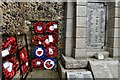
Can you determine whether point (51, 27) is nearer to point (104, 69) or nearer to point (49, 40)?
point (49, 40)

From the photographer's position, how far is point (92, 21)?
5.51 m

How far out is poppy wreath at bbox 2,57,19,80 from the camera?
362cm

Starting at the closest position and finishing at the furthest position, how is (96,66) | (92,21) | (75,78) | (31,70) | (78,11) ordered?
(75,78)
(96,66)
(78,11)
(92,21)
(31,70)

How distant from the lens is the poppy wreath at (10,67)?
11.9 ft

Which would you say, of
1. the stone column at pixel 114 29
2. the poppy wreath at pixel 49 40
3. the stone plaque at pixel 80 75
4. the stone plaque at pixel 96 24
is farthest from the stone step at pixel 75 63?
the poppy wreath at pixel 49 40

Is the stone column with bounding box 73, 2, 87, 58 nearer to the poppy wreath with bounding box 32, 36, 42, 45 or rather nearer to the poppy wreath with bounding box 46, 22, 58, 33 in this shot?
the poppy wreath with bounding box 46, 22, 58, 33

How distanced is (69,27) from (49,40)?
44.1 inches

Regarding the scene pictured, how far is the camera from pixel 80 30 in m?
5.21

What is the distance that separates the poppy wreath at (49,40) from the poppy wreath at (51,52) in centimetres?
16

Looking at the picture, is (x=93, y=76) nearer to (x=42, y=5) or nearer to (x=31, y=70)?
(x=31, y=70)

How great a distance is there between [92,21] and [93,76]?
2.00 meters

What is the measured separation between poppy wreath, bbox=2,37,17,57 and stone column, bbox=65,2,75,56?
194 cm

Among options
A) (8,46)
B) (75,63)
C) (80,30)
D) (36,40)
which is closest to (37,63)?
(36,40)

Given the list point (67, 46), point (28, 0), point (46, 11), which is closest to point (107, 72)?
point (67, 46)
